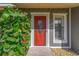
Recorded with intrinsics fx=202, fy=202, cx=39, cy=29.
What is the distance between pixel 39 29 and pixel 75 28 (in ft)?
8.41

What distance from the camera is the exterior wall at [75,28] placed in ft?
41.1

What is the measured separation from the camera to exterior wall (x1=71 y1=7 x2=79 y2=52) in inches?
493

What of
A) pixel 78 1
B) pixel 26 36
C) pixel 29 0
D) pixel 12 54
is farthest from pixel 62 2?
pixel 12 54

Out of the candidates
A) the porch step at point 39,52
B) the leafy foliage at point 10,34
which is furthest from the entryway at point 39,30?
the leafy foliage at point 10,34

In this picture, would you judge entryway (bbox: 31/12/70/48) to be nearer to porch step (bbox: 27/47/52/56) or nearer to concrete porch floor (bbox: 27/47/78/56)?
porch step (bbox: 27/47/52/56)

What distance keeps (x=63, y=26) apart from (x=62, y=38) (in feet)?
2.75

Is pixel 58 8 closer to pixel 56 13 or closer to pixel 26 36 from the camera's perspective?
pixel 56 13

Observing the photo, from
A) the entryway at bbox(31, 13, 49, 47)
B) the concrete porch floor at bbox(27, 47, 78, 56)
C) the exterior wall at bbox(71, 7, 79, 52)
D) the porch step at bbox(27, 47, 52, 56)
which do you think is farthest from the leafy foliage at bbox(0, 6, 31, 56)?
the exterior wall at bbox(71, 7, 79, 52)

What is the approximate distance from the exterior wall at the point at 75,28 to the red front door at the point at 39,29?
1.94 m

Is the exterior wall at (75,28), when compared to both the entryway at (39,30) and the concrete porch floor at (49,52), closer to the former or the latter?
the concrete porch floor at (49,52)

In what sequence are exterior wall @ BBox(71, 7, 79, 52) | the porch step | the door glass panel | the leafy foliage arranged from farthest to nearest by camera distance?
the door glass panel → exterior wall @ BBox(71, 7, 79, 52) → the porch step → the leafy foliage

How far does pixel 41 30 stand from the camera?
14.1 metres

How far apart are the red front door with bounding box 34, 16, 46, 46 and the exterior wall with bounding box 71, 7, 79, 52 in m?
1.94

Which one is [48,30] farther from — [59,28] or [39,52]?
[39,52]
